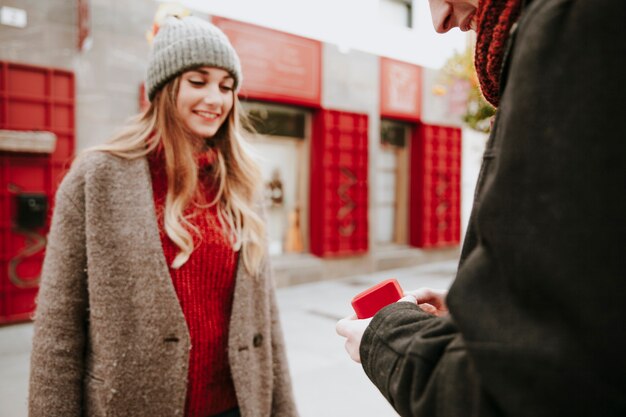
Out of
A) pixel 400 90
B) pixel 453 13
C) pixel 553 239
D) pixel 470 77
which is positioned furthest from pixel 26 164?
pixel 400 90

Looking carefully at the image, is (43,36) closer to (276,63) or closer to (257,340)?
(276,63)

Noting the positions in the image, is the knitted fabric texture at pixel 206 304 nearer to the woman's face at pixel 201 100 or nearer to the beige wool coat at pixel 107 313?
the beige wool coat at pixel 107 313

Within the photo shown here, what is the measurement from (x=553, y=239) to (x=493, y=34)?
1.12 ft

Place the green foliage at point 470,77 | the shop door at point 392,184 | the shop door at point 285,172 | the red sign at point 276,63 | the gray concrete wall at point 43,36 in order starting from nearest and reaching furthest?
the green foliage at point 470,77, the gray concrete wall at point 43,36, the red sign at point 276,63, the shop door at point 285,172, the shop door at point 392,184

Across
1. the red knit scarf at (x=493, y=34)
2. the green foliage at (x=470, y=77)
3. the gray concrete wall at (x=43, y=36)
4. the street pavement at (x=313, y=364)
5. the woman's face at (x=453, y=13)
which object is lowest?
the street pavement at (x=313, y=364)

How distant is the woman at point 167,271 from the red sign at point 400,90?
8.04 m

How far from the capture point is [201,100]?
1.97 m

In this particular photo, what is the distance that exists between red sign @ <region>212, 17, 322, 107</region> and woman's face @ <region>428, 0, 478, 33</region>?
6718 mm

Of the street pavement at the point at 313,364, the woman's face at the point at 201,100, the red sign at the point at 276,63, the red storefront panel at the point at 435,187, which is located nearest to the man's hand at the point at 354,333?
the woman's face at the point at 201,100

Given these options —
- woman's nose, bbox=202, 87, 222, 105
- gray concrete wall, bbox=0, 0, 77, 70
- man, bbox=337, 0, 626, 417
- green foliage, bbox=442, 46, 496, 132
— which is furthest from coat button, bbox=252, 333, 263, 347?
gray concrete wall, bbox=0, 0, 77, 70

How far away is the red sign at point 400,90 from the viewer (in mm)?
9789

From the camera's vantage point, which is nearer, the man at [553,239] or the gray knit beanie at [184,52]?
the man at [553,239]

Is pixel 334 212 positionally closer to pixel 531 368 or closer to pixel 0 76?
pixel 0 76

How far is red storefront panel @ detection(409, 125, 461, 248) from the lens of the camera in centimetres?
1070
